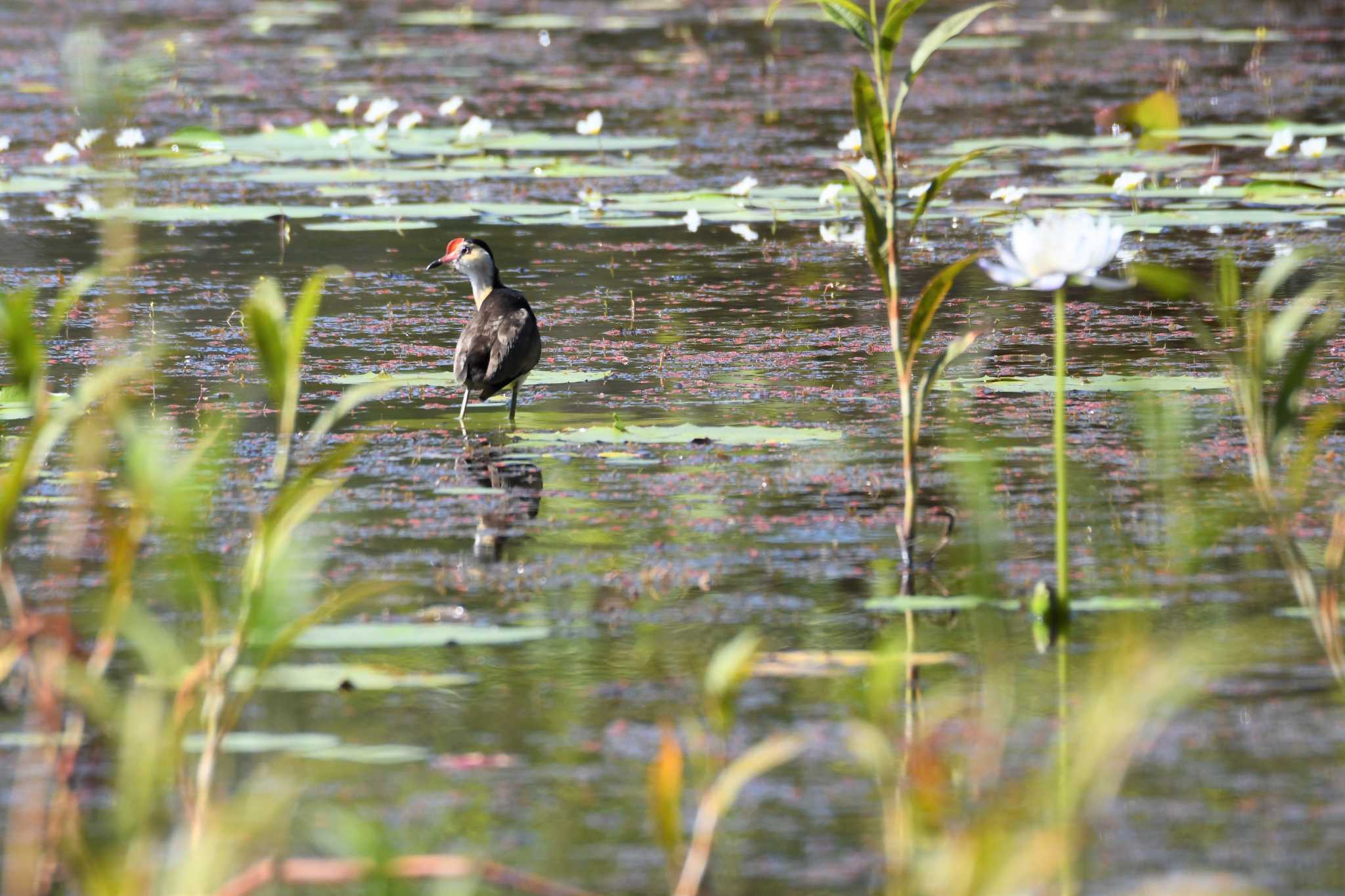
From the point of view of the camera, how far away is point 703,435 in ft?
22.2

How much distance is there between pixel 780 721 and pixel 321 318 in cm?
546

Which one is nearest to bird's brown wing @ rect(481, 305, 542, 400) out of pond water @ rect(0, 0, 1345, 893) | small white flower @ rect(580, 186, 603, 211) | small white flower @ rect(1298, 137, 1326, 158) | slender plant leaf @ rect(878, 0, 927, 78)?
pond water @ rect(0, 0, 1345, 893)

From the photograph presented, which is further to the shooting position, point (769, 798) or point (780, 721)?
point (780, 721)

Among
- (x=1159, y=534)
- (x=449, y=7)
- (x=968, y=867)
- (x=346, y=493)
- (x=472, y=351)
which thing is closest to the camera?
(x=968, y=867)

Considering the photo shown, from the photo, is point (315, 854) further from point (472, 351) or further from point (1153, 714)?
point (472, 351)

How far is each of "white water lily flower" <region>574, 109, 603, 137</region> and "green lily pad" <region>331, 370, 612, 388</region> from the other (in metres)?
5.50

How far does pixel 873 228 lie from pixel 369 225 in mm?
6403

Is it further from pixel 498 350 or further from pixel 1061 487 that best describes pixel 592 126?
pixel 1061 487

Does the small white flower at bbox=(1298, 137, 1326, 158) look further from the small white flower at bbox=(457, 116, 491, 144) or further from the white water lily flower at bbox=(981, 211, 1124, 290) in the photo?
the white water lily flower at bbox=(981, 211, 1124, 290)

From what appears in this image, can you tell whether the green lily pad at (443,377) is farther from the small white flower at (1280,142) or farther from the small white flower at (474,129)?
the small white flower at (474,129)

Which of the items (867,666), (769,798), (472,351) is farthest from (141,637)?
(472,351)

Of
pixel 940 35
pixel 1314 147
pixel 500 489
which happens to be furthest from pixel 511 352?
pixel 1314 147

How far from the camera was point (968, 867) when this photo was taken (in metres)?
2.70

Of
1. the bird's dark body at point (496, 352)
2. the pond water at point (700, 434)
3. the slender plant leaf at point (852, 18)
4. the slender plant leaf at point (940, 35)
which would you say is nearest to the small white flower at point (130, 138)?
the pond water at point (700, 434)
